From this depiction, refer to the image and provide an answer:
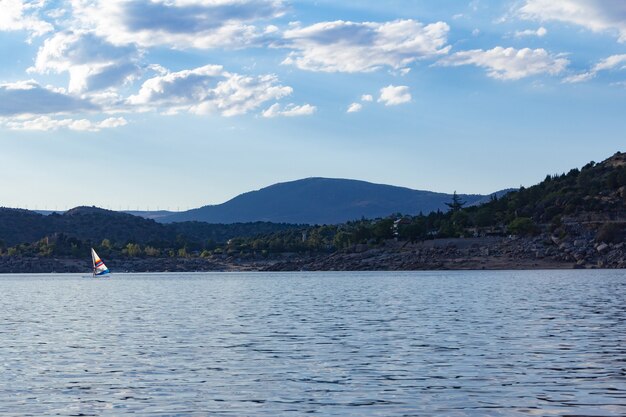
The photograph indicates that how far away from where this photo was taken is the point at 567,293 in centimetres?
10000

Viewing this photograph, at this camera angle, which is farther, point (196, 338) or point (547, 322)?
point (547, 322)

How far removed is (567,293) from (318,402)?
72.8 metres

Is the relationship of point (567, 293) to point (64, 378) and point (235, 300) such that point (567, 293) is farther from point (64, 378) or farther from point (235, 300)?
point (64, 378)

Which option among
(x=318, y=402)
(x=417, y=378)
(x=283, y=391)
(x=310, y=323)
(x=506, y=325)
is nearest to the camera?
(x=318, y=402)

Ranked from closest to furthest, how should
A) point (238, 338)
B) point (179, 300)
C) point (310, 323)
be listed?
1. point (238, 338)
2. point (310, 323)
3. point (179, 300)

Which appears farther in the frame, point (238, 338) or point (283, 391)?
point (238, 338)

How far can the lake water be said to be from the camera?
105 ft

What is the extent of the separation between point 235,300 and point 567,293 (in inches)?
1381

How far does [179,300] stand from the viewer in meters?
104

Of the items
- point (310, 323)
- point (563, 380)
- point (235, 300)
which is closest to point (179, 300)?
point (235, 300)

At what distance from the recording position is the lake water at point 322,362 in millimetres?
31969

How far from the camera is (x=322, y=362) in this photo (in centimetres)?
4316

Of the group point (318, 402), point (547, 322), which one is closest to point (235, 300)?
point (547, 322)

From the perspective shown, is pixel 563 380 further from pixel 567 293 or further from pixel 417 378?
pixel 567 293
